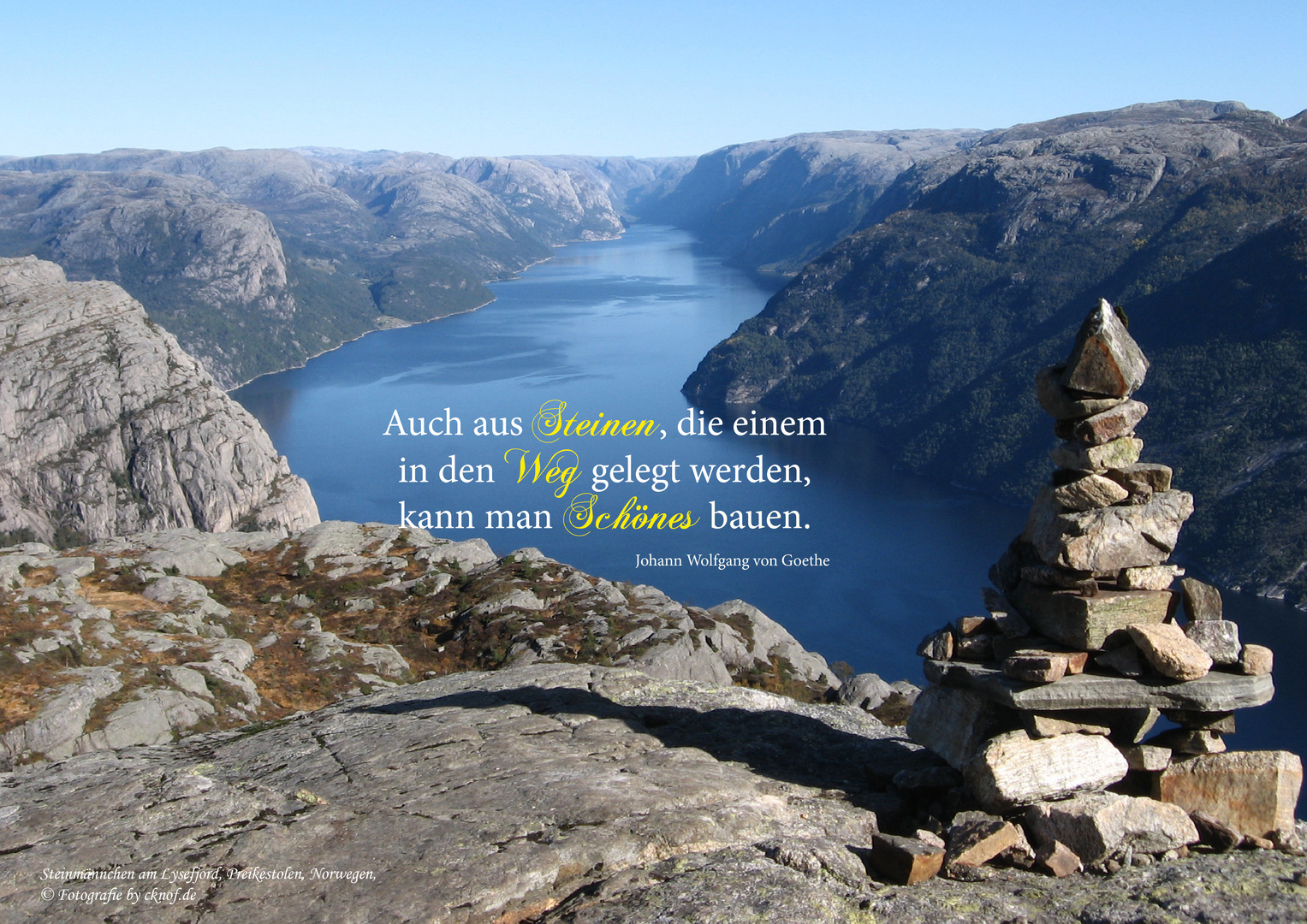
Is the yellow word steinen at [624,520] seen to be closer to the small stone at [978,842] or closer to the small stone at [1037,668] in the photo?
the small stone at [1037,668]

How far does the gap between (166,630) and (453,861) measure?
23.0 m

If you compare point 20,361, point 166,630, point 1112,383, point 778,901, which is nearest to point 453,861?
point 778,901

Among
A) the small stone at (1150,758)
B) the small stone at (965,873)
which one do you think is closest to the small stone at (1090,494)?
the small stone at (1150,758)

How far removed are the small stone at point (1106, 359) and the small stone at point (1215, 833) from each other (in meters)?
5.91

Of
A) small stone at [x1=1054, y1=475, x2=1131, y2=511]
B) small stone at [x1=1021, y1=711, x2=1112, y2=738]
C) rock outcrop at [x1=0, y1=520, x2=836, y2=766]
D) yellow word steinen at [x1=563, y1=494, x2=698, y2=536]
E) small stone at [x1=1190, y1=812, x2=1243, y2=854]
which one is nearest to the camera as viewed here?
small stone at [x1=1190, y1=812, x2=1243, y2=854]

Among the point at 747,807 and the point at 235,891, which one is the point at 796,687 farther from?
the point at 235,891

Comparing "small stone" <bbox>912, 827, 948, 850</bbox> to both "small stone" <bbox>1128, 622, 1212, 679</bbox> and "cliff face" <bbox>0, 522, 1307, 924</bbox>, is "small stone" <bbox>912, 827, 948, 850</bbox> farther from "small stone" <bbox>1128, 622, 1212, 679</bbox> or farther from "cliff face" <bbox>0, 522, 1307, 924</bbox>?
"small stone" <bbox>1128, 622, 1212, 679</bbox>

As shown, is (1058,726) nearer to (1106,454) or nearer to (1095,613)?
(1095,613)

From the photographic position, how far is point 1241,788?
40.6 feet

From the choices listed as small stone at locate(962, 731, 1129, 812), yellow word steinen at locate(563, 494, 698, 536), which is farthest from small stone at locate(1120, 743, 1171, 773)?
yellow word steinen at locate(563, 494, 698, 536)

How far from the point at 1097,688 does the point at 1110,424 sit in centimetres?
388

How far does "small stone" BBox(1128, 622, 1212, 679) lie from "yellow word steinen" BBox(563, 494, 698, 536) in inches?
5700

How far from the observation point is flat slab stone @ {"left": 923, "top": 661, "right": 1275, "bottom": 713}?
492 inches

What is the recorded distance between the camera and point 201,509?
172125 millimetres
